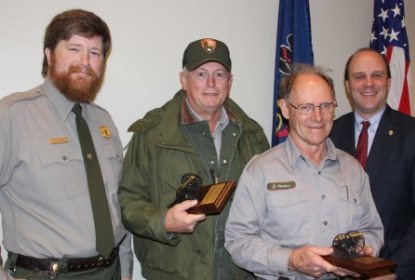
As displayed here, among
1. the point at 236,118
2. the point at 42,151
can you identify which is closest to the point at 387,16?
the point at 236,118

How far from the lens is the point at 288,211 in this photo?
1.78 meters

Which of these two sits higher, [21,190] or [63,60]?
[63,60]

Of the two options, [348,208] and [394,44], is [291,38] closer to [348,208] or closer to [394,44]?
[394,44]

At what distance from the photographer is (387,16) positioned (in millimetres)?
3670

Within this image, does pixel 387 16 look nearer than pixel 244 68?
No

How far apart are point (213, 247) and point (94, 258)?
1.95 ft

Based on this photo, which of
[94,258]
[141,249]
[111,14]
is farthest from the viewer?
[111,14]

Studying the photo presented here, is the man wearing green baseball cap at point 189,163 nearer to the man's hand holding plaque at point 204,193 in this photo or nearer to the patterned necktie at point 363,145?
the man's hand holding plaque at point 204,193

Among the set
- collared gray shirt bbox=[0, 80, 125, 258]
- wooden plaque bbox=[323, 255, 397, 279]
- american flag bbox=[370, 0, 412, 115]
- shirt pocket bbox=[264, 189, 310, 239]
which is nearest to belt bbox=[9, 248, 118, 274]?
collared gray shirt bbox=[0, 80, 125, 258]

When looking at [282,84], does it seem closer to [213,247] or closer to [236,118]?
[236,118]

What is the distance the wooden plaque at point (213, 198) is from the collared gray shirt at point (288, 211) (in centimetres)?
13

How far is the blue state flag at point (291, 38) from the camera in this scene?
10.7 feet

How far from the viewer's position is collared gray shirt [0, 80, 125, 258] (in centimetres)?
176

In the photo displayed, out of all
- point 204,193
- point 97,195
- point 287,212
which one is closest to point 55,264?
point 97,195
